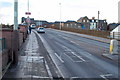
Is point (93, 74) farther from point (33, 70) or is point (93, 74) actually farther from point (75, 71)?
point (33, 70)

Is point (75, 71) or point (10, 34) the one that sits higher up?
point (10, 34)

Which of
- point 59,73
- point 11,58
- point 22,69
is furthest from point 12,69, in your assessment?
point 59,73

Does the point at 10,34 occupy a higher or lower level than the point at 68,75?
higher

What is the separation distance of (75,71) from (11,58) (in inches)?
163

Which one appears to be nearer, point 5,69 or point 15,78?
point 15,78

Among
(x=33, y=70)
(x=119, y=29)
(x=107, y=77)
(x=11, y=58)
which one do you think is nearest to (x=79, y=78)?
(x=107, y=77)

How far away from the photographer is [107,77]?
9719mm

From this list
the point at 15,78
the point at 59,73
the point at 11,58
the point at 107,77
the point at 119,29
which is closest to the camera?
the point at 15,78

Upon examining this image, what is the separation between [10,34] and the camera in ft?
41.5

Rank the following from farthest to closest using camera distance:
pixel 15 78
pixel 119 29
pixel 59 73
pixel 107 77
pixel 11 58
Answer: pixel 119 29 < pixel 11 58 < pixel 59 73 < pixel 107 77 < pixel 15 78

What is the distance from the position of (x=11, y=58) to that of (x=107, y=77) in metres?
5.96

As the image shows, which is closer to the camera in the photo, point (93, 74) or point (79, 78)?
point (79, 78)

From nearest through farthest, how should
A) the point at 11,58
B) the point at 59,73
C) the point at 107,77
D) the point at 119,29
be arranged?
the point at 107,77 → the point at 59,73 → the point at 11,58 → the point at 119,29

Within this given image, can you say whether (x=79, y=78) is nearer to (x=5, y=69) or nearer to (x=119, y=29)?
(x=5, y=69)
